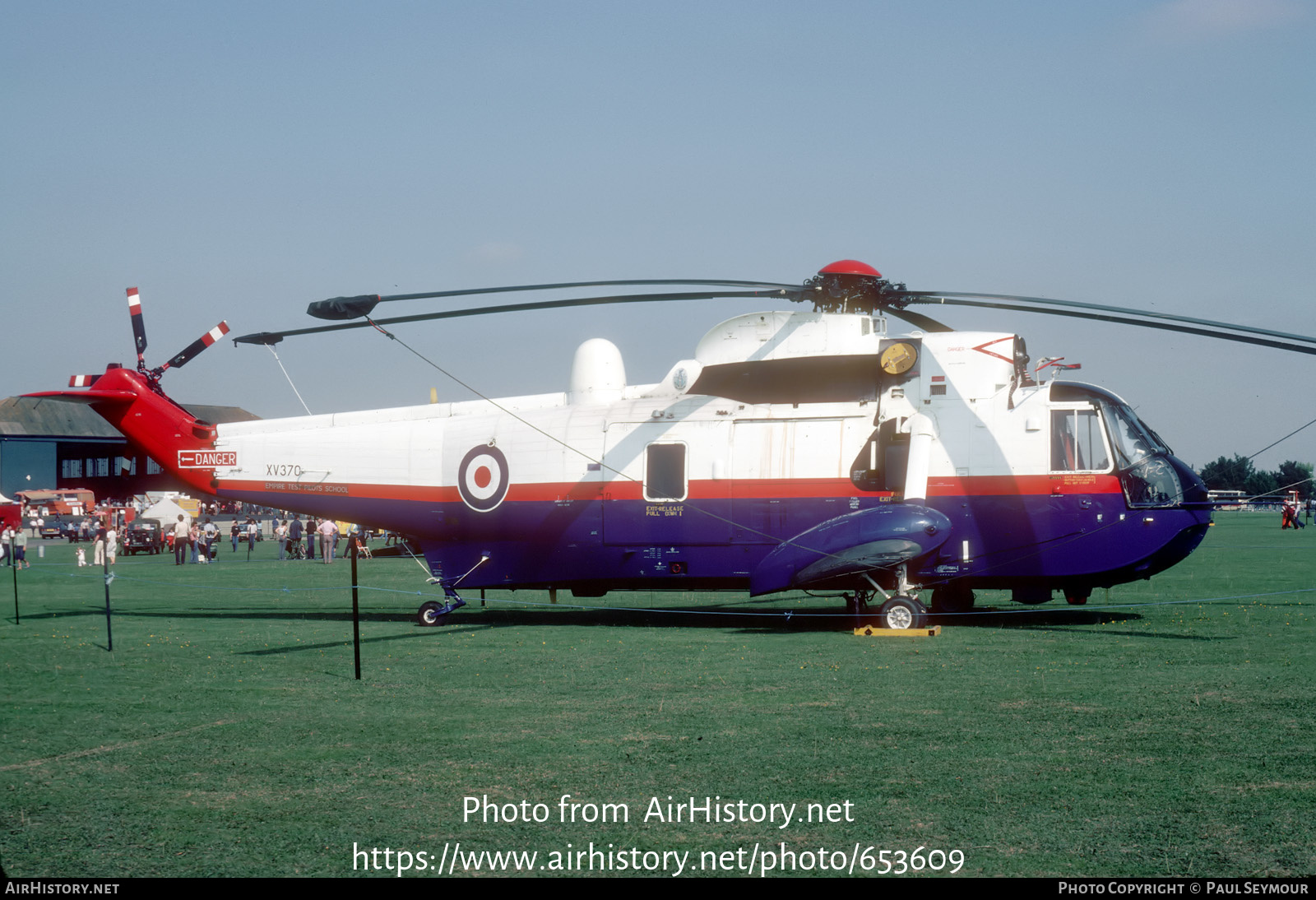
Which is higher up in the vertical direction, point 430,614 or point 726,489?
point 726,489

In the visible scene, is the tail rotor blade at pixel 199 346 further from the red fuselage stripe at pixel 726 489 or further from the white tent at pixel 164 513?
the white tent at pixel 164 513

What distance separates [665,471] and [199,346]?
30.4 feet

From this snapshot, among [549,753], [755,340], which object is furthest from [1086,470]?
[549,753]

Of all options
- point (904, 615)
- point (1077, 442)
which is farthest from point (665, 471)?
point (1077, 442)

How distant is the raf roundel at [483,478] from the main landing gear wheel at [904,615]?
672cm

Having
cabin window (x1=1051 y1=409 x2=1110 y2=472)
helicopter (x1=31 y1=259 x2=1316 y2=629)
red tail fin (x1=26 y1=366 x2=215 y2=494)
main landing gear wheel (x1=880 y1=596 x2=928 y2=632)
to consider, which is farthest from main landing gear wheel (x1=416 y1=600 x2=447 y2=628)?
cabin window (x1=1051 y1=409 x2=1110 y2=472)

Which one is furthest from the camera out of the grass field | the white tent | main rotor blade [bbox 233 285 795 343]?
the white tent

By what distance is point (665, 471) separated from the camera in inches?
690

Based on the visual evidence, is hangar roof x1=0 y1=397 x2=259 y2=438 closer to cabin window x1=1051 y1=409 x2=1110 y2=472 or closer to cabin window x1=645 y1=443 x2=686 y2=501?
cabin window x1=645 y1=443 x2=686 y2=501

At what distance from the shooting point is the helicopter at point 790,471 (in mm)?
15930

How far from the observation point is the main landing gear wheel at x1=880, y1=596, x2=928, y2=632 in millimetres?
15523

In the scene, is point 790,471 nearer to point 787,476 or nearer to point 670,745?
point 787,476

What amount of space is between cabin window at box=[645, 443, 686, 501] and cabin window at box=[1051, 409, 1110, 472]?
5.68 metres
